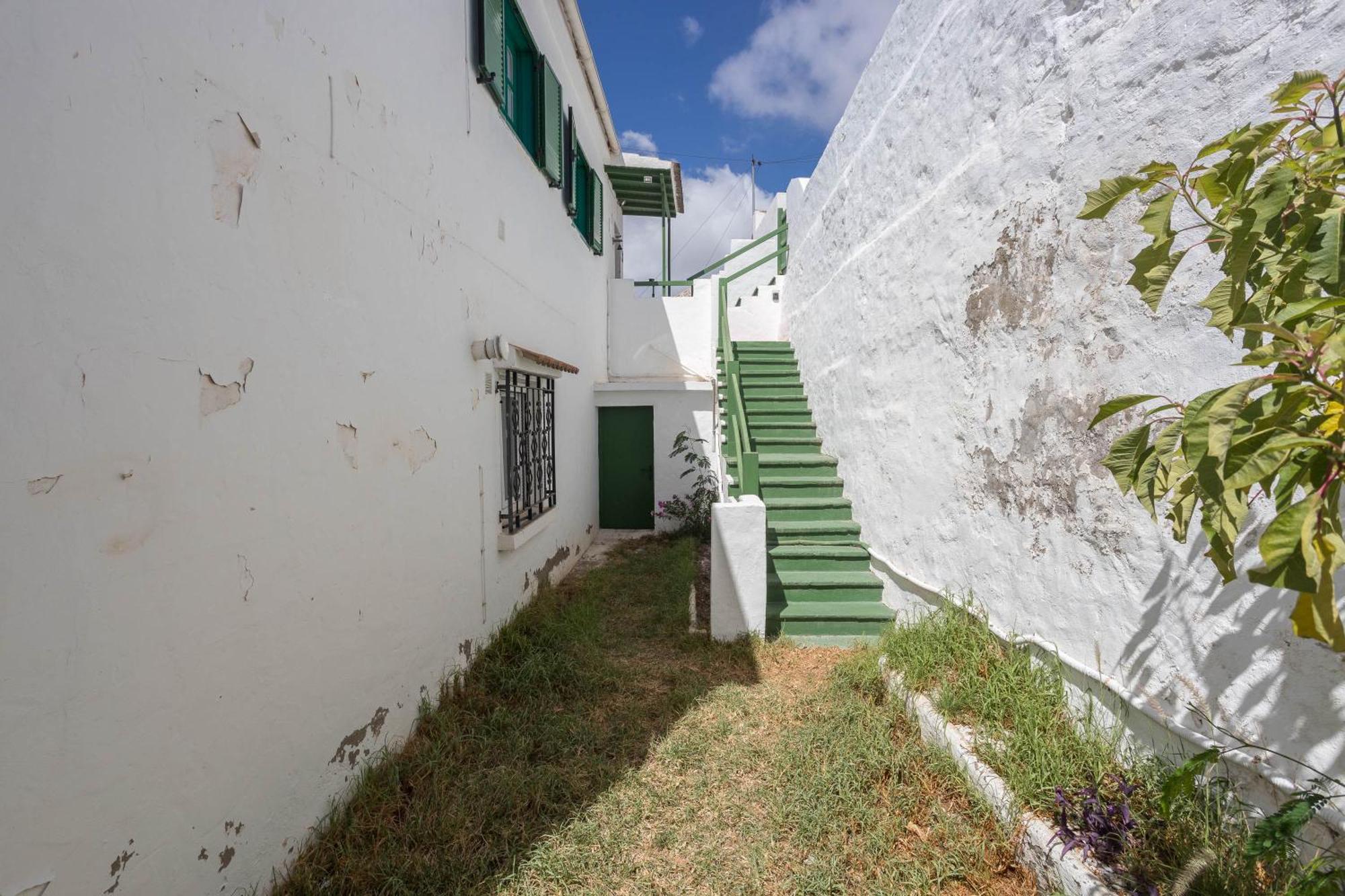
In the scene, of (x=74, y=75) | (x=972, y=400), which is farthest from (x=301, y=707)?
(x=972, y=400)

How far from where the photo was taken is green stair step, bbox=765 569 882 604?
15.2 ft

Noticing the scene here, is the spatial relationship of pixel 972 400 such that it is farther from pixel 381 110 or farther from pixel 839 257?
pixel 381 110

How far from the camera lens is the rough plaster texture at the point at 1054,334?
6.50 feet

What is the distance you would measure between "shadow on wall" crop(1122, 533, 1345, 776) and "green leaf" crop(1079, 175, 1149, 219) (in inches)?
46.0

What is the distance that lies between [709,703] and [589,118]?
23.6 ft

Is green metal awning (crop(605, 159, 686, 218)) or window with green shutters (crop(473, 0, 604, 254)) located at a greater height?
green metal awning (crop(605, 159, 686, 218))

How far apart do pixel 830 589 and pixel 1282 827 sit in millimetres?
3171

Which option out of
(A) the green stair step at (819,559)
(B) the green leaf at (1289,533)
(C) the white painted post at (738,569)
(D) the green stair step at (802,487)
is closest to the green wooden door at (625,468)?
(D) the green stair step at (802,487)

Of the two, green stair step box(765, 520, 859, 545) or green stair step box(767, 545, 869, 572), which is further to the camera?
green stair step box(765, 520, 859, 545)

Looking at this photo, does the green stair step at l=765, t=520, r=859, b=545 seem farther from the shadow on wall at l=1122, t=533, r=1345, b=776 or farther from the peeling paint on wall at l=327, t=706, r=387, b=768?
the peeling paint on wall at l=327, t=706, r=387, b=768

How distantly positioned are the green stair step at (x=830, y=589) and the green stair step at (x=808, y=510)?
756 millimetres

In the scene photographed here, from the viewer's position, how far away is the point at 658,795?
2.81 m

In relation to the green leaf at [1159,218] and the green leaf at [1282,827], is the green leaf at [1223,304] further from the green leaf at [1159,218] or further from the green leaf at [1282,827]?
the green leaf at [1282,827]

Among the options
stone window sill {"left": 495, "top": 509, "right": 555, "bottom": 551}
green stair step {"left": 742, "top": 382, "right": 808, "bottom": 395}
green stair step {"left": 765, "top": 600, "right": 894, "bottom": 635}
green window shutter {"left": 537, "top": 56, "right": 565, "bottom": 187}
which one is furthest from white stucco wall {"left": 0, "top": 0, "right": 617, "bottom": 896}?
green stair step {"left": 742, "top": 382, "right": 808, "bottom": 395}
